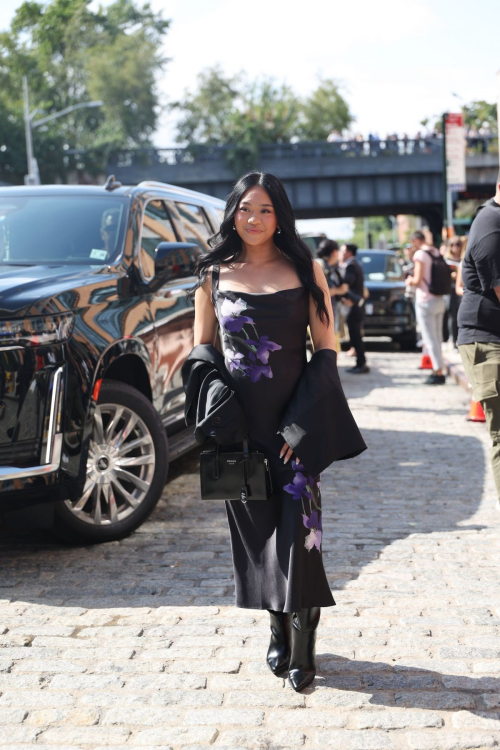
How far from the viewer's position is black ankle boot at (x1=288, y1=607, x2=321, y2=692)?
373 centimetres

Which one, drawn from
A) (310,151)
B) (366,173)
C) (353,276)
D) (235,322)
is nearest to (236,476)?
(235,322)

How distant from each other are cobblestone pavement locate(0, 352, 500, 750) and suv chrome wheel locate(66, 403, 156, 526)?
0.23 metres

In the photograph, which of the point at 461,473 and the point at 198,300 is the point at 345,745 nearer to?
the point at 198,300

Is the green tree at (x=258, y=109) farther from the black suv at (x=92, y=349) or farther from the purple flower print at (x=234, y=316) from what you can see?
the purple flower print at (x=234, y=316)


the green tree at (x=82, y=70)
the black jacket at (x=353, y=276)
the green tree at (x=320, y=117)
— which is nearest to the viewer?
the black jacket at (x=353, y=276)

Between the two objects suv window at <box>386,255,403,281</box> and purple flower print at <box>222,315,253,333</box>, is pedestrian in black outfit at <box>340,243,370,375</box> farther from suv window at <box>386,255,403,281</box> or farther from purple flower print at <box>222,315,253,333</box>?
purple flower print at <box>222,315,253,333</box>

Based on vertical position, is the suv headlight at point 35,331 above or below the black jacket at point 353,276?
above

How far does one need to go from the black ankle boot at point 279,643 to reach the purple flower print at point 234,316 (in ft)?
3.51

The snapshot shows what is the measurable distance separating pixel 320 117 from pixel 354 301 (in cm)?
6942

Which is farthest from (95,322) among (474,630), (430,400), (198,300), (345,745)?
(430,400)

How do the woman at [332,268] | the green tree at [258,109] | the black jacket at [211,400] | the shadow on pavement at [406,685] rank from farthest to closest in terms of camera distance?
the green tree at [258,109]
the woman at [332,268]
the black jacket at [211,400]
the shadow on pavement at [406,685]

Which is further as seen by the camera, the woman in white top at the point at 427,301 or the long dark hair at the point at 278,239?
the woman in white top at the point at 427,301

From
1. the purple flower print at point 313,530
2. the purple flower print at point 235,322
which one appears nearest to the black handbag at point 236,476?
the purple flower print at point 313,530

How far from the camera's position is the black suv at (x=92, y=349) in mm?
5031
